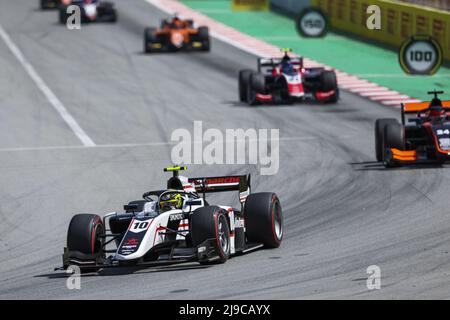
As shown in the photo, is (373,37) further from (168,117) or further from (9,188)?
(9,188)

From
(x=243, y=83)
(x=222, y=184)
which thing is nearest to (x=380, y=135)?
(x=222, y=184)

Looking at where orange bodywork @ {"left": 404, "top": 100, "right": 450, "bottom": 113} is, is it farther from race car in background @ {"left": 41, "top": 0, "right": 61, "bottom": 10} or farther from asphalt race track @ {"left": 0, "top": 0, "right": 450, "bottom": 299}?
race car in background @ {"left": 41, "top": 0, "right": 61, "bottom": 10}

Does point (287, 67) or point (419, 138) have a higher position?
point (419, 138)

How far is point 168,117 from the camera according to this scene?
3528cm

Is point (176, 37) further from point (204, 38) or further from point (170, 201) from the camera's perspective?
point (170, 201)

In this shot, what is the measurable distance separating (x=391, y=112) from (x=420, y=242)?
55.0 ft

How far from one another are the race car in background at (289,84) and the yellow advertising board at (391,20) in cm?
635

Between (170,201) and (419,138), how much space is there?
9316 mm

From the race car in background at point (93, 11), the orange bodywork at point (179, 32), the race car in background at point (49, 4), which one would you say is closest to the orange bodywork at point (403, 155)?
the orange bodywork at point (179, 32)

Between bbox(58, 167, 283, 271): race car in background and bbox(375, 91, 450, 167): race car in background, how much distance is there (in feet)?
23.3

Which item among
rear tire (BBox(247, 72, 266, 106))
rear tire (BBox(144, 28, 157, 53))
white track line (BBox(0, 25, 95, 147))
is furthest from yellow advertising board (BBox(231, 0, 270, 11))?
rear tire (BBox(247, 72, 266, 106))

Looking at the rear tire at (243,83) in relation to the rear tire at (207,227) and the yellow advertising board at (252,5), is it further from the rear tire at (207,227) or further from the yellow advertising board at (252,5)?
the rear tire at (207,227)

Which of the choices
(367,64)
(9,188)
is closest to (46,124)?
(9,188)

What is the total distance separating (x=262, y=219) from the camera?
18766 mm
